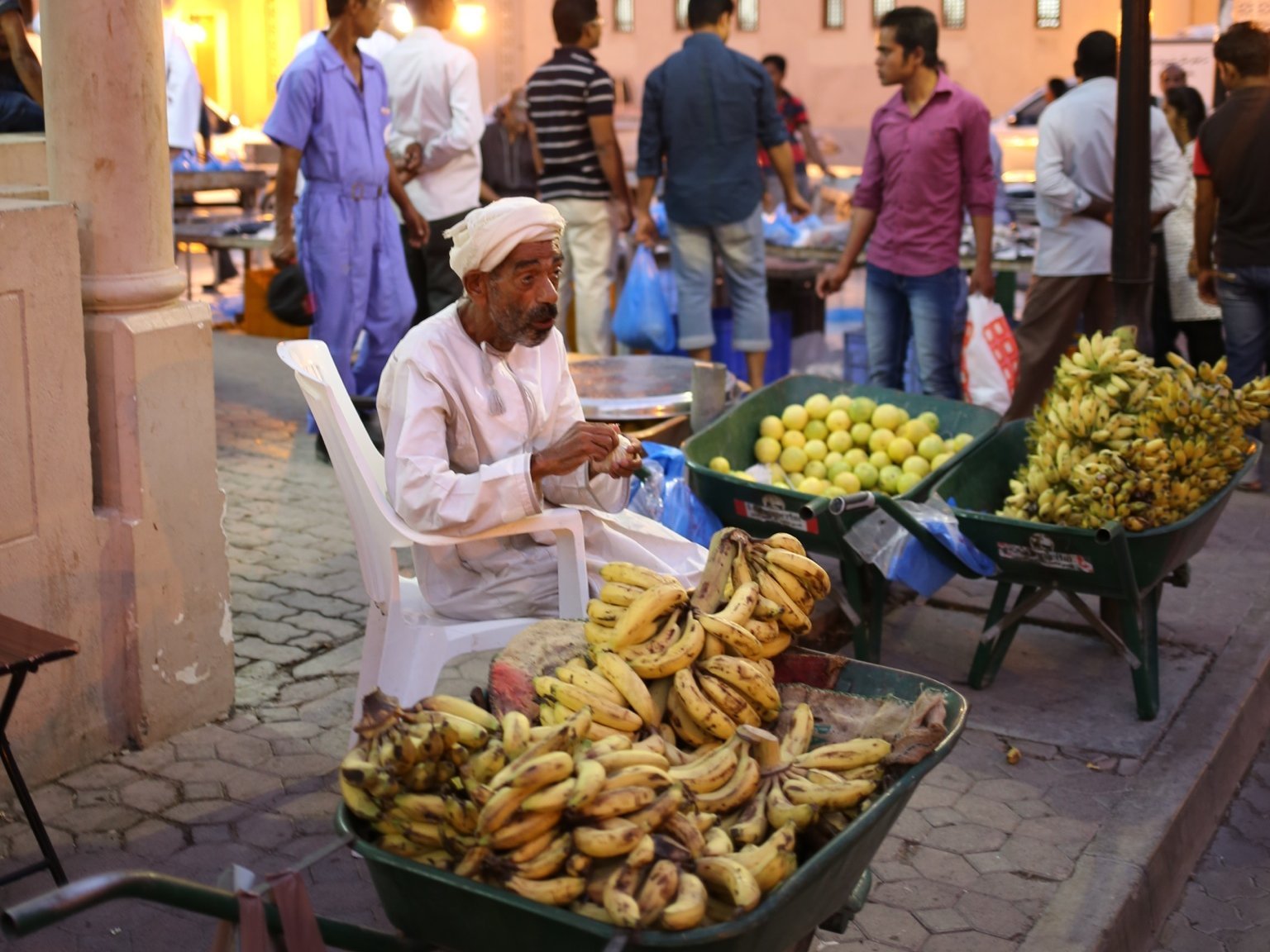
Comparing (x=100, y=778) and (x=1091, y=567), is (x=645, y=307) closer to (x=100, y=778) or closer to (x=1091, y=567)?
(x=1091, y=567)

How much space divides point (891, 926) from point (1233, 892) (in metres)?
1.22

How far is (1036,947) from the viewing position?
3701 mm

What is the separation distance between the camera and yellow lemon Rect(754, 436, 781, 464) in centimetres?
595

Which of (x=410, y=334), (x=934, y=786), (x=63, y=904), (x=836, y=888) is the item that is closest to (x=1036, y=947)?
(x=934, y=786)

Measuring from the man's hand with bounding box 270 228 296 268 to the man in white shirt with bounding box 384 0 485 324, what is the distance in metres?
0.82

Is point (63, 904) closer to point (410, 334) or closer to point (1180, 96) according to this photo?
point (410, 334)

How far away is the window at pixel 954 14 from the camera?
24.9 m

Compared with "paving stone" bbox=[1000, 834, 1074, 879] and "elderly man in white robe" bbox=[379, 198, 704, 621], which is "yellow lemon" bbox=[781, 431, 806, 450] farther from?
"paving stone" bbox=[1000, 834, 1074, 879]

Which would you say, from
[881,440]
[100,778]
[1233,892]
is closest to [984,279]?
[881,440]

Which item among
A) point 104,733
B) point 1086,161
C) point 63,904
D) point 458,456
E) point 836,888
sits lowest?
point 104,733

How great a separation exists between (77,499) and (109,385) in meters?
0.34

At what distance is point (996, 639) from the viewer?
207 inches

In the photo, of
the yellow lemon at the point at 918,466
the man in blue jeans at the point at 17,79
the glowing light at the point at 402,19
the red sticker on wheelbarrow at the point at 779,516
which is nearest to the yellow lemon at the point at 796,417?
the yellow lemon at the point at 918,466

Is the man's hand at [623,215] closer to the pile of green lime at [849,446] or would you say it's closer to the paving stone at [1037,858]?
the pile of green lime at [849,446]
